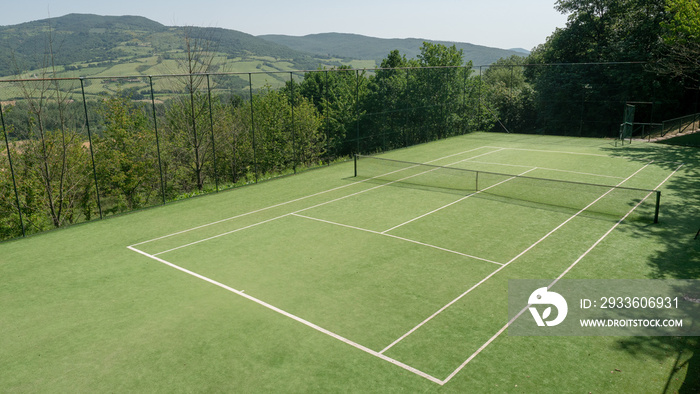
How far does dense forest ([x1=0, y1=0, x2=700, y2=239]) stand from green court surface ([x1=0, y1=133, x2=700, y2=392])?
5.29m

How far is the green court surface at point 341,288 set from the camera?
21.5ft

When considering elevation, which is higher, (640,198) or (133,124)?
(133,124)

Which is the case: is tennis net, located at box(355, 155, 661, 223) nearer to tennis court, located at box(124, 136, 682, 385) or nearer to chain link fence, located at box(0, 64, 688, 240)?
tennis court, located at box(124, 136, 682, 385)

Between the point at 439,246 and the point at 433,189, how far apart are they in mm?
6046

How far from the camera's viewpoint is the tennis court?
7.74 meters

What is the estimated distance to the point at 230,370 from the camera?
6.68 metres

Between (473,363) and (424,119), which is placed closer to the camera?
(473,363)

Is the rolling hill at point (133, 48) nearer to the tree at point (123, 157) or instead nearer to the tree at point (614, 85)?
the tree at point (123, 157)

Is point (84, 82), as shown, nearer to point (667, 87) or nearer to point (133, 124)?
point (133, 124)

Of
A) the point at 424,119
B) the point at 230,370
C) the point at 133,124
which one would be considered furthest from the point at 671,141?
the point at 133,124

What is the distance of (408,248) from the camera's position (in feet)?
36.8

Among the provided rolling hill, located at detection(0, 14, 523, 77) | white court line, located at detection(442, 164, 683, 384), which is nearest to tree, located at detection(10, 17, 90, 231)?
rolling hill, located at detection(0, 14, 523, 77)

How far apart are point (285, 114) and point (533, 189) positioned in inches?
815

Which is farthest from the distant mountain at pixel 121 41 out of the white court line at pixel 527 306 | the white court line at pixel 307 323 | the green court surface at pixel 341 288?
the white court line at pixel 527 306
